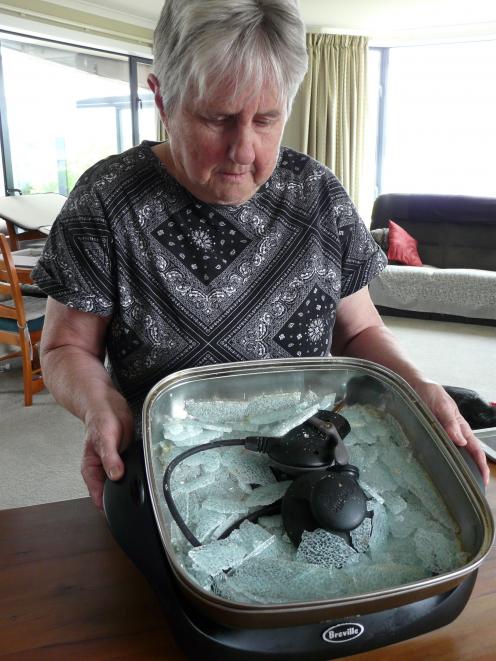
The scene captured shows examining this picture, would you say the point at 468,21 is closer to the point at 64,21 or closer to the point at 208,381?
the point at 64,21

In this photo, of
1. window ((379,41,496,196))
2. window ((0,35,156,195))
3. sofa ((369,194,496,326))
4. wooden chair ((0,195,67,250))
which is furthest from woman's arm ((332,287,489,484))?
window ((379,41,496,196))

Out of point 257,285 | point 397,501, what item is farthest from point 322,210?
point 397,501

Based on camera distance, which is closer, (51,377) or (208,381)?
(208,381)

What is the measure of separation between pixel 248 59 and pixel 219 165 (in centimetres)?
13

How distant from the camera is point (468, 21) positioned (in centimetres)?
554

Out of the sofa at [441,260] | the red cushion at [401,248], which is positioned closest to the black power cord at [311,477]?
the sofa at [441,260]

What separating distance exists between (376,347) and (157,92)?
A: 0.47 metres

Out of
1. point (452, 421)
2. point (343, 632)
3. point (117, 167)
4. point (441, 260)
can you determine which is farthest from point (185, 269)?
point (441, 260)

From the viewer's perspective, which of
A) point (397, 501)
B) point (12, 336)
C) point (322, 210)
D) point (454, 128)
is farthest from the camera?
point (454, 128)

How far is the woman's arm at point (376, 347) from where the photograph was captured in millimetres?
629

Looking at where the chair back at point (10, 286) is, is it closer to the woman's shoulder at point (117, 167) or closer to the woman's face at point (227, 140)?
the woman's shoulder at point (117, 167)

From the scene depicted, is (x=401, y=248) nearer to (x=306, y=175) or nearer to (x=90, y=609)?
(x=306, y=175)

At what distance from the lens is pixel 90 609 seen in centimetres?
51

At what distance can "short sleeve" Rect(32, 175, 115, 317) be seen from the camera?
31.2 inches
